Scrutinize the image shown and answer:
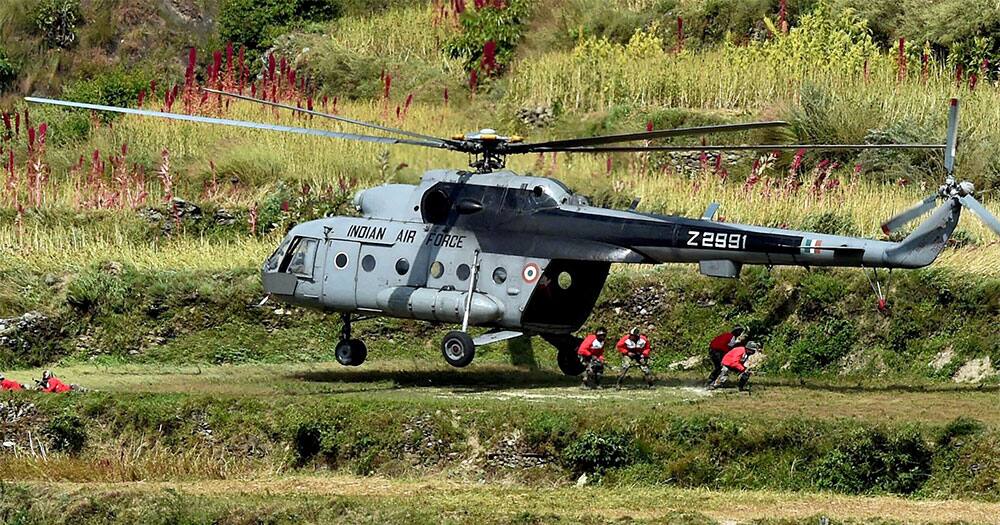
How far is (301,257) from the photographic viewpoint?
2362 cm

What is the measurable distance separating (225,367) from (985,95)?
1663 centimetres

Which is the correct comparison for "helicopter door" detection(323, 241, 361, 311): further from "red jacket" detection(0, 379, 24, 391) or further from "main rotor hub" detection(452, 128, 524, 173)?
"red jacket" detection(0, 379, 24, 391)

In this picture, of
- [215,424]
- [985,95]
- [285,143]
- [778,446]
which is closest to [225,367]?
[215,424]

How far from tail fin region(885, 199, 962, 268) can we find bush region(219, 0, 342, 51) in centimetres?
2509

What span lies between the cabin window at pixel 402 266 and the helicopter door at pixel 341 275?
67 cm

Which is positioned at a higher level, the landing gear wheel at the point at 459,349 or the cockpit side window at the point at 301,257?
the cockpit side window at the point at 301,257

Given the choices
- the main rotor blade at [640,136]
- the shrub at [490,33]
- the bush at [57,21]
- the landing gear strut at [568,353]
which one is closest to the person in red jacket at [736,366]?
the landing gear strut at [568,353]

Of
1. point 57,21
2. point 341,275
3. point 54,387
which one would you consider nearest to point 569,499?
point 341,275

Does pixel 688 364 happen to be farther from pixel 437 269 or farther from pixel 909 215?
pixel 909 215

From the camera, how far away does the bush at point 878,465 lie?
17359 millimetres

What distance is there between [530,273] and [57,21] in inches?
993

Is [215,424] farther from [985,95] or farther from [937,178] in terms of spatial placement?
[985,95]

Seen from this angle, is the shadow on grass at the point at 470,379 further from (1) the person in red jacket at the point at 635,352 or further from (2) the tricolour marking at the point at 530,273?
(2) the tricolour marking at the point at 530,273

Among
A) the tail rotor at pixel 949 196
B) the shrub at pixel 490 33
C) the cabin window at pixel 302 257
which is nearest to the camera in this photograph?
→ the tail rotor at pixel 949 196
